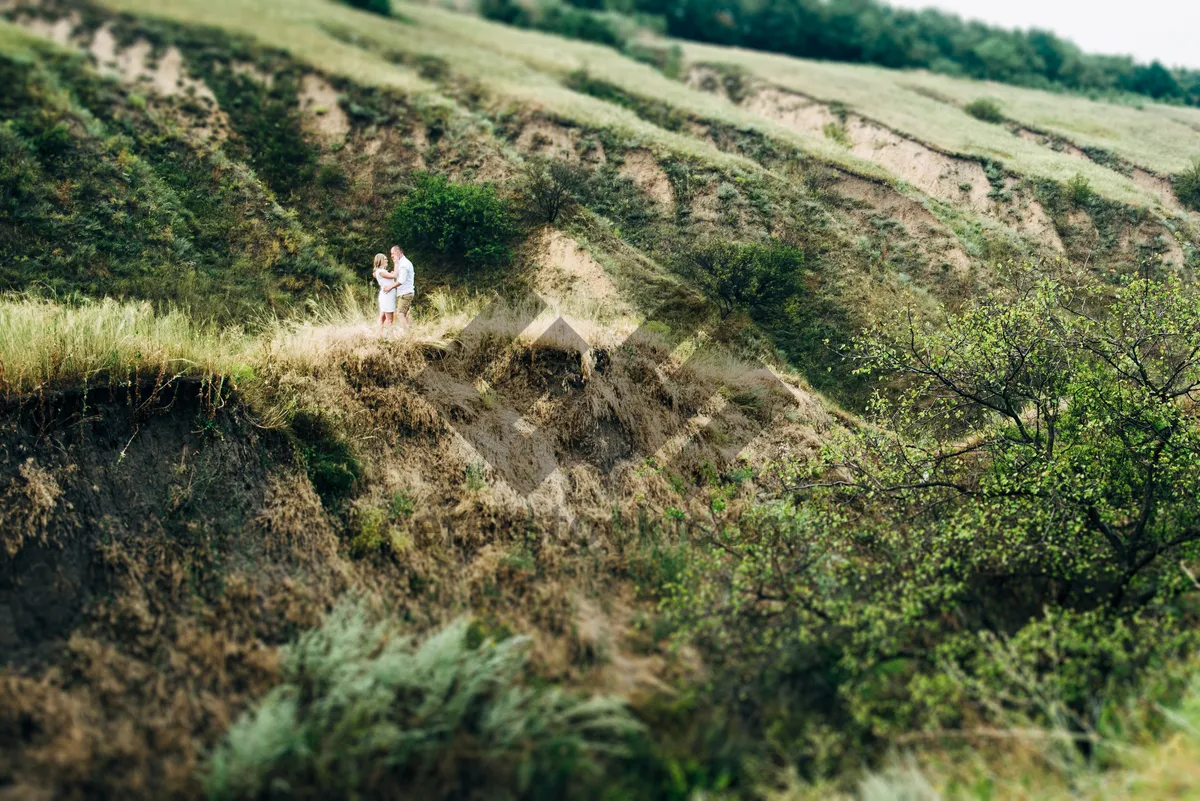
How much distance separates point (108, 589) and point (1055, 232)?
16.0 m

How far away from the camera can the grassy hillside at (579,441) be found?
261 inches

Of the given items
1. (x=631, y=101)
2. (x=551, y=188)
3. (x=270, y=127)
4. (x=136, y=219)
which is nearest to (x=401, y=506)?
(x=551, y=188)

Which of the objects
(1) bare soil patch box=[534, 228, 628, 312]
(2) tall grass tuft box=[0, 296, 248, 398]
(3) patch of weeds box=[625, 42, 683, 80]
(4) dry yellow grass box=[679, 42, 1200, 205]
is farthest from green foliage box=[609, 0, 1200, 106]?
(2) tall grass tuft box=[0, 296, 248, 398]

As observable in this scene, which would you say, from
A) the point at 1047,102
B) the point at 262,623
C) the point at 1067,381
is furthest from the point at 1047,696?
the point at 1047,102

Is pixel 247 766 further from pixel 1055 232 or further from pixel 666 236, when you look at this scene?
pixel 1055 232

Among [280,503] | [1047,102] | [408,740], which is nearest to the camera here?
[408,740]

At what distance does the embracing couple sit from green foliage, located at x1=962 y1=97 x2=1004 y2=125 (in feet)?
47.9

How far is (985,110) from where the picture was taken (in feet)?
58.6

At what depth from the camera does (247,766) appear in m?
5.79

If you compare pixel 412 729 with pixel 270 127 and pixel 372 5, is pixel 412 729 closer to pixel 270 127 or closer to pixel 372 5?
pixel 270 127

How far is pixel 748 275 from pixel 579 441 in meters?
5.16

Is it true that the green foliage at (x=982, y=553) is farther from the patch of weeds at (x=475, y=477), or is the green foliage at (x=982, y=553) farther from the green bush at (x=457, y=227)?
the green bush at (x=457, y=227)

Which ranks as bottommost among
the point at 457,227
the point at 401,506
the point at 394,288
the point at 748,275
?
the point at 401,506

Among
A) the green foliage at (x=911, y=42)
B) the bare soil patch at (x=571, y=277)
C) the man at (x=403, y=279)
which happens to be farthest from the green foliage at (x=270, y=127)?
the green foliage at (x=911, y=42)
